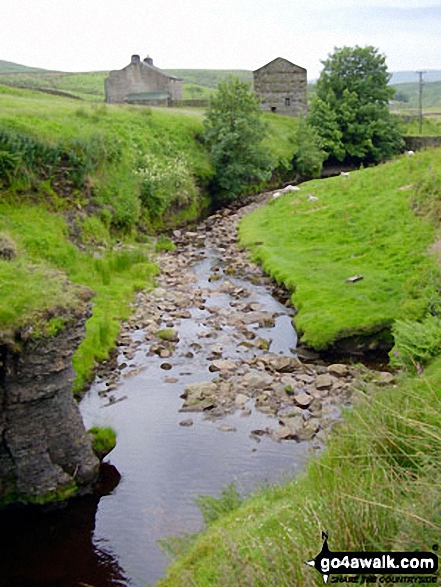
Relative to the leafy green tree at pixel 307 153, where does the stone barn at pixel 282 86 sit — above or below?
above

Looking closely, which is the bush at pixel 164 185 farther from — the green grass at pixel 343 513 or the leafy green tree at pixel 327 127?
the green grass at pixel 343 513

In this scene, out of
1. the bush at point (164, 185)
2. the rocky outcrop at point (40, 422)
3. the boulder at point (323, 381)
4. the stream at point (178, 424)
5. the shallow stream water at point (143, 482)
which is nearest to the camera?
the shallow stream water at point (143, 482)

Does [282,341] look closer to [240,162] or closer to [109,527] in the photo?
[109,527]

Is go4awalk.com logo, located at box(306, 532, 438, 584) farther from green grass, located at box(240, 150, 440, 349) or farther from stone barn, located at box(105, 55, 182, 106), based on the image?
stone barn, located at box(105, 55, 182, 106)

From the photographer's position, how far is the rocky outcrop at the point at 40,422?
1246cm

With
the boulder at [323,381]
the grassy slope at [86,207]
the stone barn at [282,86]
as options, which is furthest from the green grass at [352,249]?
the stone barn at [282,86]

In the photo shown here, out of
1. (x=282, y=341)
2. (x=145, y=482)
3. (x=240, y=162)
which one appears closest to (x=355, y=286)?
(x=282, y=341)

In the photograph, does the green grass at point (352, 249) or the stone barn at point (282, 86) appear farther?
the stone barn at point (282, 86)

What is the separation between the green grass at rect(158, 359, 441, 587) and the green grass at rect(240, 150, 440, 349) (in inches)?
412

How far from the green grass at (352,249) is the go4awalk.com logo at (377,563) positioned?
44.4 feet

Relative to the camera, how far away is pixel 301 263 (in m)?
28.8

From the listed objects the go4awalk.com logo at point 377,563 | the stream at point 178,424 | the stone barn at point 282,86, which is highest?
the stone barn at point 282,86

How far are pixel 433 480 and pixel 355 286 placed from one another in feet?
58.8

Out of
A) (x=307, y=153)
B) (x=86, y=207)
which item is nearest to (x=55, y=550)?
(x=86, y=207)
